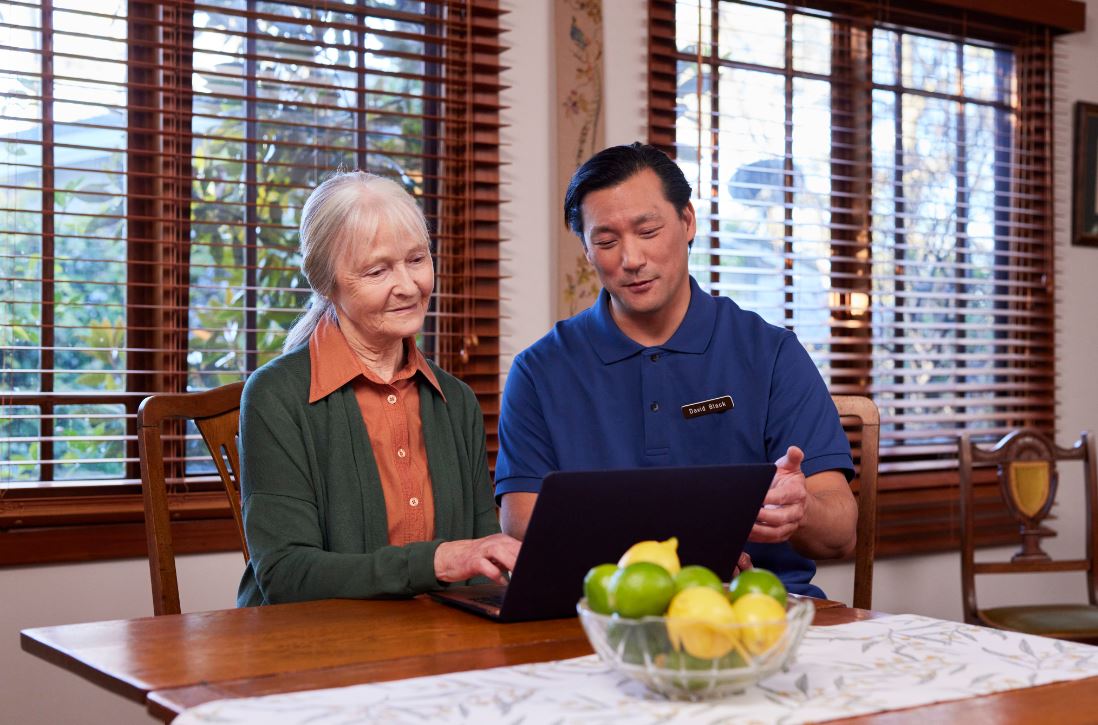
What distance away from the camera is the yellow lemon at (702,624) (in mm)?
1027

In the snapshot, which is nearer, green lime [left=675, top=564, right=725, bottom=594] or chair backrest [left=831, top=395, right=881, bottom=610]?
green lime [left=675, top=564, right=725, bottom=594]

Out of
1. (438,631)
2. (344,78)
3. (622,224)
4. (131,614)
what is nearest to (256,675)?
(438,631)

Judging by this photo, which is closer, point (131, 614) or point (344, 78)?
point (131, 614)

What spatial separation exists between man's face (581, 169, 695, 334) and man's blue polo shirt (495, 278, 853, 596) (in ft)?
0.24

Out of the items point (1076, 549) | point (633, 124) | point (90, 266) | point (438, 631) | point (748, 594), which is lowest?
point (1076, 549)

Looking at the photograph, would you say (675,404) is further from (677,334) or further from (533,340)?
(533,340)

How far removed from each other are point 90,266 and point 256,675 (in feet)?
5.94

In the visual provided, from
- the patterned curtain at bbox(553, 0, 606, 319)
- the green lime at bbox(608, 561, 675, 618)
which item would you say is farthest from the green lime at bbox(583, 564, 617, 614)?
the patterned curtain at bbox(553, 0, 606, 319)

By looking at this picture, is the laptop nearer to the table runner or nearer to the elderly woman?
the table runner

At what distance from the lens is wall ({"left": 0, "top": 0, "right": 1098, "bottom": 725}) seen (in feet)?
8.56

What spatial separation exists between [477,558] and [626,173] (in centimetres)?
84

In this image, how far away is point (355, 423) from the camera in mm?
1876

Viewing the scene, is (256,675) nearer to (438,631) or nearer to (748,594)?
(438,631)

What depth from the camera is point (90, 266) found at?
276 centimetres
